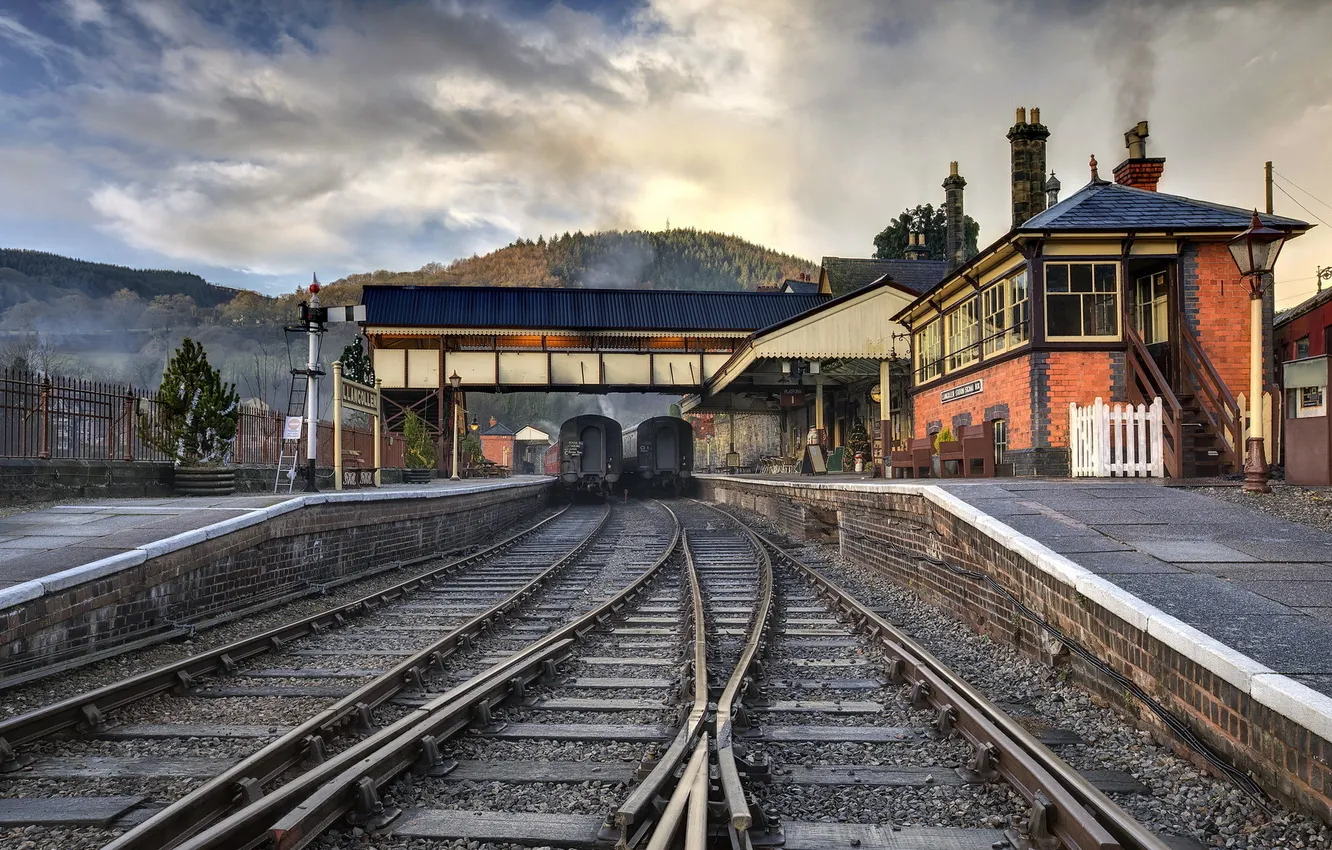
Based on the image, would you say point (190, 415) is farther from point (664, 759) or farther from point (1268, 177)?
point (1268, 177)

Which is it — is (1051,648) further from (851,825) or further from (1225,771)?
(851,825)

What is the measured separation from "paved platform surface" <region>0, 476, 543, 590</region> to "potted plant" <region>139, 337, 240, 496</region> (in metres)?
2.90

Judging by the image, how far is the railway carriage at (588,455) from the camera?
2936 cm

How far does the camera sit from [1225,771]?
3480 millimetres

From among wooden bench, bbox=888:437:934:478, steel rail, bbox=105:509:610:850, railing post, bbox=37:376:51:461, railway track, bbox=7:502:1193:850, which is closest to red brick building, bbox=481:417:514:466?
wooden bench, bbox=888:437:934:478

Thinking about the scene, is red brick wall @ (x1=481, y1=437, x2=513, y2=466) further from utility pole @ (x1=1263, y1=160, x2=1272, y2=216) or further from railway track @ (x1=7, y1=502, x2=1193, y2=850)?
railway track @ (x1=7, y1=502, x2=1193, y2=850)

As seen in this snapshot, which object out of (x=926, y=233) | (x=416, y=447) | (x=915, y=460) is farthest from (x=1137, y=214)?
(x=926, y=233)

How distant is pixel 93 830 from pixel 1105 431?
1137 cm

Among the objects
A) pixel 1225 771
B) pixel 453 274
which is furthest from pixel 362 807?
pixel 453 274

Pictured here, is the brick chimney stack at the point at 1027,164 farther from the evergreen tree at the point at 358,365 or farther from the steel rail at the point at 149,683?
the evergreen tree at the point at 358,365

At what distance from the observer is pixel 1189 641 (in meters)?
3.81

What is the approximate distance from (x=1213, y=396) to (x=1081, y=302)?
2428 millimetres

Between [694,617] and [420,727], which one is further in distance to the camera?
[694,617]

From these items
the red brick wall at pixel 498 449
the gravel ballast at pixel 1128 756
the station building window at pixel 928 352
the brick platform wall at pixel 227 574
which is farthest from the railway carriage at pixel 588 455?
the red brick wall at pixel 498 449
